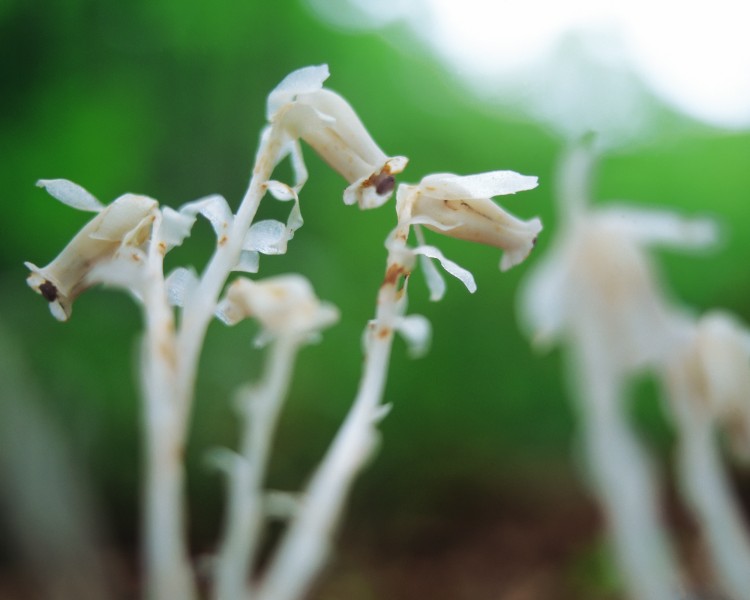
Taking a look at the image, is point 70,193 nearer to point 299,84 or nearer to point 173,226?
point 173,226

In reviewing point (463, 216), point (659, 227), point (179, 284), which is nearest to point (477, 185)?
point (463, 216)

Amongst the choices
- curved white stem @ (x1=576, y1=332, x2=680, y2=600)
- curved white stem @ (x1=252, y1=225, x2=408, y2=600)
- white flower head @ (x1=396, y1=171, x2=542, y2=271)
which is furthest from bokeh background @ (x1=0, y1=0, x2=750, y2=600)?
white flower head @ (x1=396, y1=171, x2=542, y2=271)

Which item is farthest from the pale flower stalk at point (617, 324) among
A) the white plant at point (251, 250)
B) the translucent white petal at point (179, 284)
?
the translucent white petal at point (179, 284)

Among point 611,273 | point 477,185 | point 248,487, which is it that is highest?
point 611,273

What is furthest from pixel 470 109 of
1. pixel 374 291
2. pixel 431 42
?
pixel 374 291

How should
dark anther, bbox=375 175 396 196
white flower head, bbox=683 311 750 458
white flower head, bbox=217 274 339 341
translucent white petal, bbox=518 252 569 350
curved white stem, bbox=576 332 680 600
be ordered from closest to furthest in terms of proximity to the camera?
1. dark anther, bbox=375 175 396 196
2. white flower head, bbox=217 274 339 341
3. white flower head, bbox=683 311 750 458
4. curved white stem, bbox=576 332 680 600
5. translucent white petal, bbox=518 252 569 350

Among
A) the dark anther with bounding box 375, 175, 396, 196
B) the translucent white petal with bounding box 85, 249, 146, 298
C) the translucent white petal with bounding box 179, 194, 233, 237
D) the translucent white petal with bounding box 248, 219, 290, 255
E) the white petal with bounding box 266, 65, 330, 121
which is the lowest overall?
the translucent white petal with bounding box 85, 249, 146, 298

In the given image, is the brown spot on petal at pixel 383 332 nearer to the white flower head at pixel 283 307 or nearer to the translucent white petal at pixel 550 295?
the white flower head at pixel 283 307

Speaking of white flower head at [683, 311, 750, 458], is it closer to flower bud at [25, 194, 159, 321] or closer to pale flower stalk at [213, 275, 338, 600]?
pale flower stalk at [213, 275, 338, 600]
